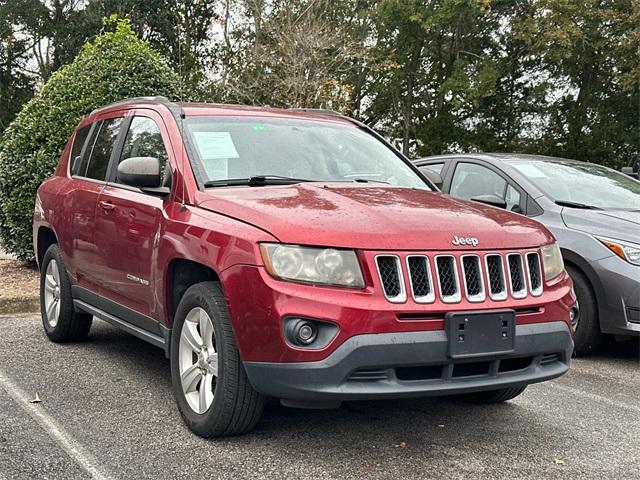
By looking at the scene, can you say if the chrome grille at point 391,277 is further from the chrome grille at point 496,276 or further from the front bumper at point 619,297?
the front bumper at point 619,297

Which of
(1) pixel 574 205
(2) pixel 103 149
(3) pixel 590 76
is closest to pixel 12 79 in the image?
(3) pixel 590 76

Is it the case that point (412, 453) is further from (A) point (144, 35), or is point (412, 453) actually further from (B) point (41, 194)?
(A) point (144, 35)

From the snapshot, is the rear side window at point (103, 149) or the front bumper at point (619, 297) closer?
the rear side window at point (103, 149)

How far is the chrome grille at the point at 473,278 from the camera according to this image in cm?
337

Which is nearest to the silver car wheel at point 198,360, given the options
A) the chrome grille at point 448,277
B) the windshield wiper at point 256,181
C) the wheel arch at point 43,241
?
the windshield wiper at point 256,181

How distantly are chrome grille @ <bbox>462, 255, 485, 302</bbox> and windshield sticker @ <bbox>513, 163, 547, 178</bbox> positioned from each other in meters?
3.39

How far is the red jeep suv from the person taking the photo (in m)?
3.21

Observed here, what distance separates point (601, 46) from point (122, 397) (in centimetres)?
2771

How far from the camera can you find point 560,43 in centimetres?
2681

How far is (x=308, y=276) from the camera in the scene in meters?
3.25

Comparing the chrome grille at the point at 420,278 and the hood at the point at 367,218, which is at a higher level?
the hood at the point at 367,218

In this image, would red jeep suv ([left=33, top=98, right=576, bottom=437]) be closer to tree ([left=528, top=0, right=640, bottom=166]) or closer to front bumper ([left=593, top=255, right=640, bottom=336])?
front bumper ([left=593, top=255, right=640, bottom=336])

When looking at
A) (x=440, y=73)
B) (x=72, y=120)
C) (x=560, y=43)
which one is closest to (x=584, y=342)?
(x=72, y=120)

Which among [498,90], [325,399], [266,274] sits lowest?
[325,399]
